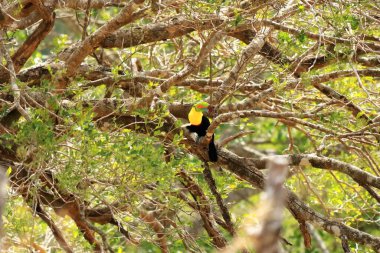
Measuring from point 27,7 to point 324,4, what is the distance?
1653 mm

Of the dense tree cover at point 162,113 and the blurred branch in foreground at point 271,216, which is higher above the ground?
the blurred branch in foreground at point 271,216

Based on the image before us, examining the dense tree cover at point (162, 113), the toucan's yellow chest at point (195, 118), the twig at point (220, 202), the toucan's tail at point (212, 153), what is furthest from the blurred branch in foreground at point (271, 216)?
the toucan's yellow chest at point (195, 118)

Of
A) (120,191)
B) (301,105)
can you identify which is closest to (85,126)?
(120,191)

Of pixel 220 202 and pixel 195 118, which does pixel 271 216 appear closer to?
pixel 220 202

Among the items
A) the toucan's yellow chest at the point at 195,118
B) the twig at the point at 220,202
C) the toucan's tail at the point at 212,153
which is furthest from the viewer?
the toucan's yellow chest at the point at 195,118

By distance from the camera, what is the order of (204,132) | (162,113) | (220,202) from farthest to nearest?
1. (204,132)
2. (220,202)
3. (162,113)

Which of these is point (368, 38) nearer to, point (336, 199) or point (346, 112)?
point (346, 112)

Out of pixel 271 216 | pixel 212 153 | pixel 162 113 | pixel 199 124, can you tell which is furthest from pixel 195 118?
pixel 271 216

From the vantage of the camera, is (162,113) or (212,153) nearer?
(162,113)

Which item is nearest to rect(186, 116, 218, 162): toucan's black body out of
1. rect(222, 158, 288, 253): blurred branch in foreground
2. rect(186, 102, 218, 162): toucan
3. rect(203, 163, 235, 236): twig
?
rect(186, 102, 218, 162): toucan

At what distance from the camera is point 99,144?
3408 millimetres

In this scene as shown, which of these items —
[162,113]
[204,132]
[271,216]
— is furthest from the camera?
[204,132]

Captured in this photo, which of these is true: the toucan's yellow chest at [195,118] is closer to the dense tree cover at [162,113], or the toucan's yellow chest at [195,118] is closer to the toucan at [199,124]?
the toucan at [199,124]

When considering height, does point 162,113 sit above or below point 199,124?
above
